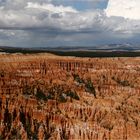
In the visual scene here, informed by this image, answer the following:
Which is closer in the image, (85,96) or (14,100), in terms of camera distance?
(14,100)

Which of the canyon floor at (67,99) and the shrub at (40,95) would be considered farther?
the shrub at (40,95)

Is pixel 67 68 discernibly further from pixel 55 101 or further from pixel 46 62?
pixel 55 101

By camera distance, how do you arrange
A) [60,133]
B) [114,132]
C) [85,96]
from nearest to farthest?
1. [60,133]
2. [114,132]
3. [85,96]

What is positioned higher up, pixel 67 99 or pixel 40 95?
pixel 40 95

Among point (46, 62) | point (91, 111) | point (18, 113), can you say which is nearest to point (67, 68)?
point (46, 62)

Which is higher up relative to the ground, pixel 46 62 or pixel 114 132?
pixel 46 62

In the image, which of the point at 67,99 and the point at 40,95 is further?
the point at 67,99

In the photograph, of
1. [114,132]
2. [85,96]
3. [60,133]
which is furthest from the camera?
[85,96]
